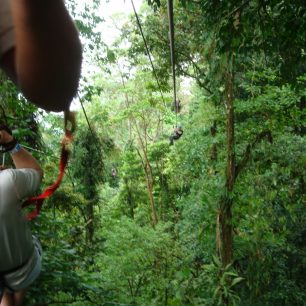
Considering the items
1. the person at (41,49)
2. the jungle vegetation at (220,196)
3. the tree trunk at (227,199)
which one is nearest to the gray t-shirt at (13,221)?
the person at (41,49)

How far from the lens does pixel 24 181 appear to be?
1.75 m

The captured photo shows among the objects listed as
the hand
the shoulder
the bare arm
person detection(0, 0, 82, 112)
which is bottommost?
person detection(0, 0, 82, 112)

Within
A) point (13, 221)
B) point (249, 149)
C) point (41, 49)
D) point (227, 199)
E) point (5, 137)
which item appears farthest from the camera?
point (249, 149)

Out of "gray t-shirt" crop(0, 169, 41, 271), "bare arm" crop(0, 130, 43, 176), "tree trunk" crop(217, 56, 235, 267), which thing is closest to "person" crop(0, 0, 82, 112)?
"gray t-shirt" crop(0, 169, 41, 271)

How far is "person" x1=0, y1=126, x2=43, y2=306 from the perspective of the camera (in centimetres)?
167

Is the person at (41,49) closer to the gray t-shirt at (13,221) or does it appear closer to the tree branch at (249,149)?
the gray t-shirt at (13,221)

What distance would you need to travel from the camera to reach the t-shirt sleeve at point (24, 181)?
1717mm

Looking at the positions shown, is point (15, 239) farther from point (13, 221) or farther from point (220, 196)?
point (220, 196)

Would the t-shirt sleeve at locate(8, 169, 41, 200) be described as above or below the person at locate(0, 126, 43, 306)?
above

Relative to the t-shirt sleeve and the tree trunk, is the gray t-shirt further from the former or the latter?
the tree trunk

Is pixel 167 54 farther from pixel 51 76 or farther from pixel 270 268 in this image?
pixel 51 76

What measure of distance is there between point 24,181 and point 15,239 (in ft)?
0.77

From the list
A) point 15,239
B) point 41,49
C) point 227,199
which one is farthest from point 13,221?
point 227,199

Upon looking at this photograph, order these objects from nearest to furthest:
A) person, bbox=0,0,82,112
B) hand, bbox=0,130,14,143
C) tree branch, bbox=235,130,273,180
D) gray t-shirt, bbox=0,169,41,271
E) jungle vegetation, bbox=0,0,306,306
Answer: person, bbox=0,0,82,112
gray t-shirt, bbox=0,169,41,271
hand, bbox=0,130,14,143
jungle vegetation, bbox=0,0,306,306
tree branch, bbox=235,130,273,180
